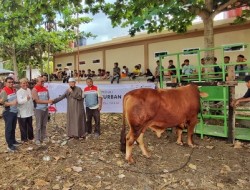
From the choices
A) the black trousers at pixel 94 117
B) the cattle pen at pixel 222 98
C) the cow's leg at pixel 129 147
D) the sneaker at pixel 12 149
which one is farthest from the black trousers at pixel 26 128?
the cattle pen at pixel 222 98

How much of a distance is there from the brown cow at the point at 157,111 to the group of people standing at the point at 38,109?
1922 millimetres

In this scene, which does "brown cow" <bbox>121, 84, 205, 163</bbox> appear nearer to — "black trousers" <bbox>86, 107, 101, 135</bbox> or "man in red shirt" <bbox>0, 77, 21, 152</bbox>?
"black trousers" <bbox>86, 107, 101, 135</bbox>

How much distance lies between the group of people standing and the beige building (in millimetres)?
6144

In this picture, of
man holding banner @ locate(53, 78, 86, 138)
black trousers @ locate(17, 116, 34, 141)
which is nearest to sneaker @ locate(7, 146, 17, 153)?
black trousers @ locate(17, 116, 34, 141)

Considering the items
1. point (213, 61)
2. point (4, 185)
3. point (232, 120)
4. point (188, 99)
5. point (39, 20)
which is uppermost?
point (39, 20)

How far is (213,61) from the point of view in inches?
370

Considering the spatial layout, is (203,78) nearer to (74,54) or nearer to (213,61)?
(213,61)

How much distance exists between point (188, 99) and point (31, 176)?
360cm

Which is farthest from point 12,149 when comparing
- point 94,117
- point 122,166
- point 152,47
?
point 152,47

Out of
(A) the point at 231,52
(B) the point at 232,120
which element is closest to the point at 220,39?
(A) the point at 231,52

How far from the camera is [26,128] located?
25.7 ft

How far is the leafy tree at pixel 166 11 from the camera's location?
24.5 feet

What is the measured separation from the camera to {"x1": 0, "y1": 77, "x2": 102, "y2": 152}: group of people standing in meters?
7.10

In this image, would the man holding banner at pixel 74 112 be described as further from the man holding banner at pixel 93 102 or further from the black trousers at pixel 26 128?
the black trousers at pixel 26 128
